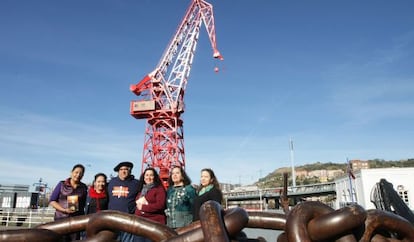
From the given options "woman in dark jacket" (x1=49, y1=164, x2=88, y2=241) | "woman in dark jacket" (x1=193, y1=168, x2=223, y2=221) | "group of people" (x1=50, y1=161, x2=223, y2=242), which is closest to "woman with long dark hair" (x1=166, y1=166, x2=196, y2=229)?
"group of people" (x1=50, y1=161, x2=223, y2=242)

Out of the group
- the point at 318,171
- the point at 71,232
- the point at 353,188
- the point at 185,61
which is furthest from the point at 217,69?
the point at 318,171

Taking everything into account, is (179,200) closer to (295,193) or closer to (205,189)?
(205,189)

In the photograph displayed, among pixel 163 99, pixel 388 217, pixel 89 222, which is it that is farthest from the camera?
pixel 163 99

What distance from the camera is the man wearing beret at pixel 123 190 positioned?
388 cm

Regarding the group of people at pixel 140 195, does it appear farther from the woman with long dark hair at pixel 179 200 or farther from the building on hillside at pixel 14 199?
the building on hillside at pixel 14 199

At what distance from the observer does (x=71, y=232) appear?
57.5 inches

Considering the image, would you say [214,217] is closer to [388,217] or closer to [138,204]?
[388,217]

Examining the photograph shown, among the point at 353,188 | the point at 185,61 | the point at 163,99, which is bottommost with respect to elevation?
the point at 353,188

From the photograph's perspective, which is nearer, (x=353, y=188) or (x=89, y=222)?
(x=89, y=222)

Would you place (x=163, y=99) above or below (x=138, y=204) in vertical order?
above

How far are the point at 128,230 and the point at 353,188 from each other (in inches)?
1696

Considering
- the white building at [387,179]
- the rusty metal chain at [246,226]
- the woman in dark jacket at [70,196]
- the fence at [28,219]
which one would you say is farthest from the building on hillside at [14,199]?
the white building at [387,179]

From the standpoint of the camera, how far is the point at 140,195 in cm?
385

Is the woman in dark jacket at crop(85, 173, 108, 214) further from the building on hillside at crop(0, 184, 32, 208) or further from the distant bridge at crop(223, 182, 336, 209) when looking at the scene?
the distant bridge at crop(223, 182, 336, 209)
